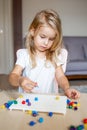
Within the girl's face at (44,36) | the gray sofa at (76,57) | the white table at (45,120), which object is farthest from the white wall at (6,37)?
the white table at (45,120)

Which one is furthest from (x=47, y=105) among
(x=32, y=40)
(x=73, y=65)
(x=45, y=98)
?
(x=73, y=65)

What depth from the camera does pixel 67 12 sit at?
4633 millimetres

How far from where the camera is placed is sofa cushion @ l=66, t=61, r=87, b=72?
3.69 meters

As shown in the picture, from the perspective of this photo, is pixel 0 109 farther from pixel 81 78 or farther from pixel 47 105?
pixel 81 78

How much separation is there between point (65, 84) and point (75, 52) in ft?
10.3

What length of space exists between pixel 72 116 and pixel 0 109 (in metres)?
0.24

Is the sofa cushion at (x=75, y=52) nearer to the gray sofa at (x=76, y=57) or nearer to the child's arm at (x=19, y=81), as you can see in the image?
the gray sofa at (x=76, y=57)

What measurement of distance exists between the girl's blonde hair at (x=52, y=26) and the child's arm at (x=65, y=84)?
0.21ft

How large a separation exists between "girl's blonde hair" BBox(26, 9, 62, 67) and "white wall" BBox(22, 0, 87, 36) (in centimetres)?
345

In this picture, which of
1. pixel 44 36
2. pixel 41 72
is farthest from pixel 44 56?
pixel 44 36

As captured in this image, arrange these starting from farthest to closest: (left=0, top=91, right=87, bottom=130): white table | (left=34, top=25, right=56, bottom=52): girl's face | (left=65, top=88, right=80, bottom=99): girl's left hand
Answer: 1. (left=34, top=25, right=56, bottom=52): girl's face
2. (left=65, top=88, right=80, bottom=99): girl's left hand
3. (left=0, top=91, right=87, bottom=130): white table

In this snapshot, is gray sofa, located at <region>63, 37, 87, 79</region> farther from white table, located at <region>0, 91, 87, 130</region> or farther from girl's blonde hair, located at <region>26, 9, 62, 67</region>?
white table, located at <region>0, 91, 87, 130</region>

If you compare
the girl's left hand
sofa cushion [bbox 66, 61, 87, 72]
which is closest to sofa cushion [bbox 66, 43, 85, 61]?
sofa cushion [bbox 66, 61, 87, 72]

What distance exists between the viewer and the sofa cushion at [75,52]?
13.4ft
